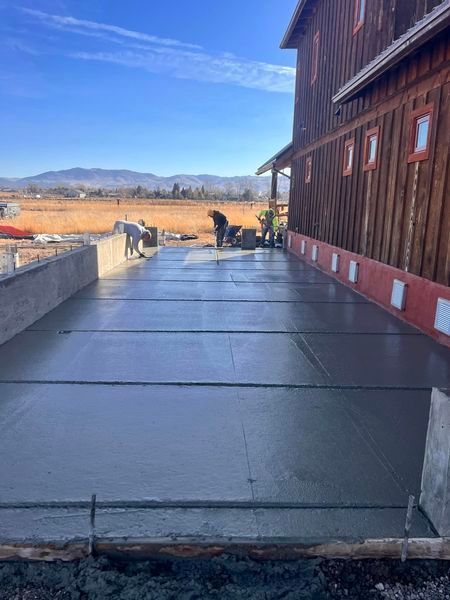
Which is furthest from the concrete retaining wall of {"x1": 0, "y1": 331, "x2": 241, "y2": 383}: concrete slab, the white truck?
the white truck

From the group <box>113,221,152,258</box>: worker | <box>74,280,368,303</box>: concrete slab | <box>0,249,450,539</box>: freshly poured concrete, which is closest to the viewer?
<box>0,249,450,539</box>: freshly poured concrete

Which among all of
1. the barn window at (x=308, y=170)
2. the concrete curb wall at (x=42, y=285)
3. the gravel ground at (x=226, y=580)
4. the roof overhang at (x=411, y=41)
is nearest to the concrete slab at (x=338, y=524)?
the gravel ground at (x=226, y=580)

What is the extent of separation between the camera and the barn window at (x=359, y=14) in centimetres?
928

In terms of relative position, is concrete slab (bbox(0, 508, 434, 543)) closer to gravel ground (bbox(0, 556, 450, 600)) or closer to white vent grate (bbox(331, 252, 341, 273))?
gravel ground (bbox(0, 556, 450, 600))

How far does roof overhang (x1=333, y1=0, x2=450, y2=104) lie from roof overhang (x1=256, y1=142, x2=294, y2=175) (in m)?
9.41

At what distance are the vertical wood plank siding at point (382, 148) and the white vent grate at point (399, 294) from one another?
0.26 metres

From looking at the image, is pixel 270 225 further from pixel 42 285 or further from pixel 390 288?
pixel 42 285

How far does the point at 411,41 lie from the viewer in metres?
5.50

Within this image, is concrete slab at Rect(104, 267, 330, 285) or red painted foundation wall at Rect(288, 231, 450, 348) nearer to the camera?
red painted foundation wall at Rect(288, 231, 450, 348)

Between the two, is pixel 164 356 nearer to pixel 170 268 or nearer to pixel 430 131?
pixel 430 131

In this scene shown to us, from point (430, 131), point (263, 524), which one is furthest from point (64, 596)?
point (430, 131)

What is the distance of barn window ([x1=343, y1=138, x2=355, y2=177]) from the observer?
9.85 metres

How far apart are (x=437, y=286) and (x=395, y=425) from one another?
9.62 feet

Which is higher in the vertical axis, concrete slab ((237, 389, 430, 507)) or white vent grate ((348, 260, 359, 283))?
white vent grate ((348, 260, 359, 283))
